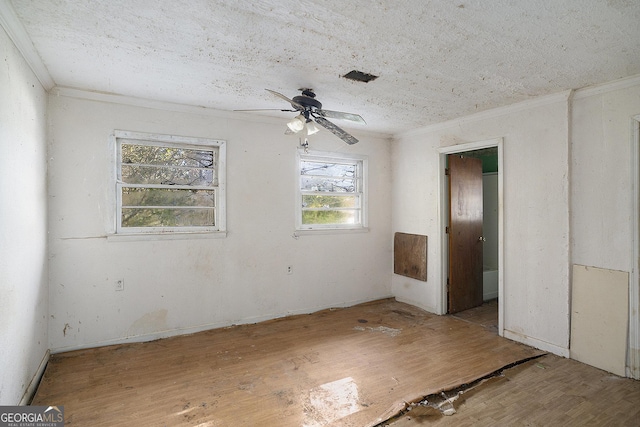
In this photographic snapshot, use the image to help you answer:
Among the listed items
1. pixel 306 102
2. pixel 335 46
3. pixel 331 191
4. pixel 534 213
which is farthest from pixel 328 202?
pixel 335 46

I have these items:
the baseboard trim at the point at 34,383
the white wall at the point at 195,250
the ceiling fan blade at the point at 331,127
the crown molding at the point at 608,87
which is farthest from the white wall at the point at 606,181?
the baseboard trim at the point at 34,383

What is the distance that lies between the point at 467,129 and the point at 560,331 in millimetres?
2361

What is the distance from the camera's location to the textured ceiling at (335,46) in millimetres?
1755

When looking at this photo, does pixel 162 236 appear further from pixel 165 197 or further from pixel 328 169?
pixel 328 169

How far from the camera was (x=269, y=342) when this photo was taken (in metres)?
3.38

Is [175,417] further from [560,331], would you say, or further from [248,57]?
[560,331]

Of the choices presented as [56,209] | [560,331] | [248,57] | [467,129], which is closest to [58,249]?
[56,209]

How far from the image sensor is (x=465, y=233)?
14.7 ft

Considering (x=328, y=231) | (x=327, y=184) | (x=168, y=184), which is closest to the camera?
(x=168, y=184)

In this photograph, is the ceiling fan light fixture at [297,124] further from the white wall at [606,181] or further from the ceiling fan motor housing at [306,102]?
the white wall at [606,181]

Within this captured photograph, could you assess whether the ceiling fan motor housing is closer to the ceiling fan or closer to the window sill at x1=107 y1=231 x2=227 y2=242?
the ceiling fan

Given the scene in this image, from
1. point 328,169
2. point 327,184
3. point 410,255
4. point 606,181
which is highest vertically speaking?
point 328,169

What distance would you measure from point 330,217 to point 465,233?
1903mm

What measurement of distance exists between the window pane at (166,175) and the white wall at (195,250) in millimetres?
203
